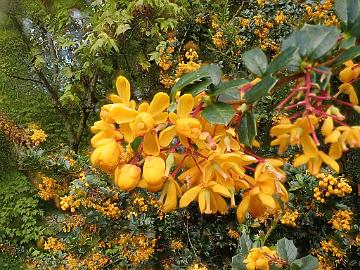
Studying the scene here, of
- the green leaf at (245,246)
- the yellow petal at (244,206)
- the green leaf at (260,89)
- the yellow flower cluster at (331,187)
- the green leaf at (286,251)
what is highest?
the green leaf at (260,89)

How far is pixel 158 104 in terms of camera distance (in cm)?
37

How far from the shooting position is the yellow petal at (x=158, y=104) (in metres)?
0.37

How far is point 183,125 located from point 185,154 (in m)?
0.03

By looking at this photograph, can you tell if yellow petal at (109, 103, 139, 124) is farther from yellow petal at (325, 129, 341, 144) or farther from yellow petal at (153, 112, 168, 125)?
yellow petal at (325, 129, 341, 144)

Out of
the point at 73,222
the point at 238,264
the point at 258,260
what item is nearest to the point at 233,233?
the point at 73,222

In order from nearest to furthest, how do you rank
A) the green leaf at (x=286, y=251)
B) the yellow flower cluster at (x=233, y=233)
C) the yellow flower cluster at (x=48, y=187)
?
1. the green leaf at (x=286, y=251)
2. the yellow flower cluster at (x=233, y=233)
3. the yellow flower cluster at (x=48, y=187)

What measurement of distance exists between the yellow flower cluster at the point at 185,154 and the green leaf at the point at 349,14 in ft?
0.35

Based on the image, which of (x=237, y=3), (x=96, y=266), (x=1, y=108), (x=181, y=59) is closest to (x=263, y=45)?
(x=181, y=59)

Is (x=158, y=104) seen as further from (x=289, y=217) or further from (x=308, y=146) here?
(x=289, y=217)

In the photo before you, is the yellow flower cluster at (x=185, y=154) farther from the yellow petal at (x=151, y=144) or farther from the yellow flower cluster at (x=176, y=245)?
the yellow flower cluster at (x=176, y=245)

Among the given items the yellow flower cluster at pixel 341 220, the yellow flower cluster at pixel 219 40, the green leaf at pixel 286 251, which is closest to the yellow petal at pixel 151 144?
the green leaf at pixel 286 251

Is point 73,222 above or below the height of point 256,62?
below

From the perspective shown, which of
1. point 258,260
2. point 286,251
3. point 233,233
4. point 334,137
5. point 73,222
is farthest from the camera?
point 73,222

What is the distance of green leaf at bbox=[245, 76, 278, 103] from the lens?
323mm
